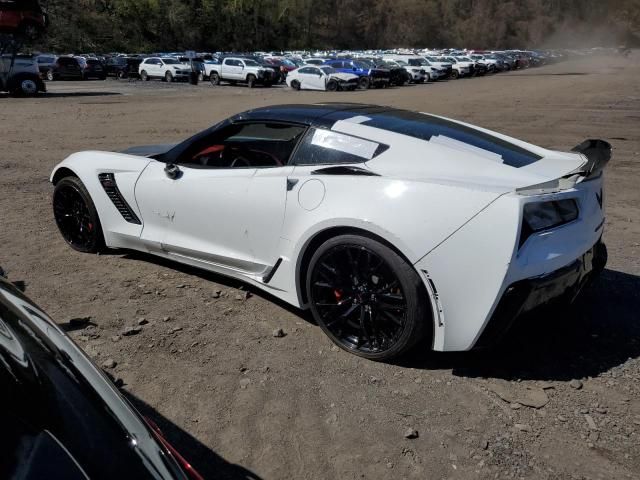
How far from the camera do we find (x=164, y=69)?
3775 cm

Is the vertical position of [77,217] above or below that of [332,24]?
below

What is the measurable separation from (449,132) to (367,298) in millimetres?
1333

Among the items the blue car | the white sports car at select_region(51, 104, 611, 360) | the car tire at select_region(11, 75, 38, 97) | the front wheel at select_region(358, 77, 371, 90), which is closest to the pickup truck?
the car tire at select_region(11, 75, 38, 97)

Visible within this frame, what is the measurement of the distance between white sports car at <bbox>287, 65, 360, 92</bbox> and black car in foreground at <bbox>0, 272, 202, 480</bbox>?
3002cm

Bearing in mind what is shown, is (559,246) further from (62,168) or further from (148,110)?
(148,110)

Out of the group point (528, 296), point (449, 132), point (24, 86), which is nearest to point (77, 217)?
point (449, 132)

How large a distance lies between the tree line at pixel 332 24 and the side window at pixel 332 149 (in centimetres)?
4380

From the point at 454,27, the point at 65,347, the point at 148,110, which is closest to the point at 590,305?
the point at 65,347

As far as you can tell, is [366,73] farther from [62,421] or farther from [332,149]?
[62,421]

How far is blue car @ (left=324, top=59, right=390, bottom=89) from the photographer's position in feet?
106

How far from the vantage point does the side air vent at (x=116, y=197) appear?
14.9ft

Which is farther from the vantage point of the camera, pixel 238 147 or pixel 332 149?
pixel 238 147

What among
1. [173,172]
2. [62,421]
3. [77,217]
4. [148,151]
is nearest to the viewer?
[62,421]

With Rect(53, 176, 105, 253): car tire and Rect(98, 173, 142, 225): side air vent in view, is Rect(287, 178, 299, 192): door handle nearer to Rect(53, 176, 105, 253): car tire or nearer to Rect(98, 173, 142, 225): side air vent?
Rect(98, 173, 142, 225): side air vent
